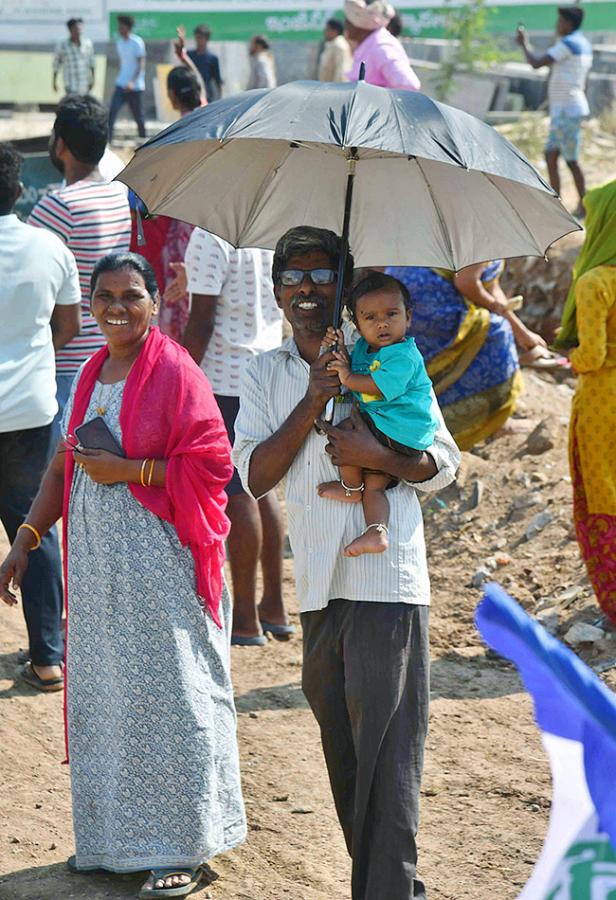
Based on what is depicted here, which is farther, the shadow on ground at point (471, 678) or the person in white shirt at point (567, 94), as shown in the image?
the person in white shirt at point (567, 94)

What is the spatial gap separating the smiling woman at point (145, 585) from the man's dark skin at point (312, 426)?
1.52ft

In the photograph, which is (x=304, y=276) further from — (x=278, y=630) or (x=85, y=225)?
(x=278, y=630)

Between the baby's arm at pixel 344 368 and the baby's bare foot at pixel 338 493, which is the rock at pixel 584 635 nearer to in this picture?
the baby's bare foot at pixel 338 493

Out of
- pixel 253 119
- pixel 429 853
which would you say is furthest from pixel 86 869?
pixel 253 119

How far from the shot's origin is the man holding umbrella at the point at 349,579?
3.32 metres

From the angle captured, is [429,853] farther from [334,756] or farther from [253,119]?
[253,119]

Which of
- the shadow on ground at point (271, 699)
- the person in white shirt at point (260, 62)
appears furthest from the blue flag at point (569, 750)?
the person in white shirt at point (260, 62)

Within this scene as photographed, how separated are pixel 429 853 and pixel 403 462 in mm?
1670

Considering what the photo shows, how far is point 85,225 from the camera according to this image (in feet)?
18.6

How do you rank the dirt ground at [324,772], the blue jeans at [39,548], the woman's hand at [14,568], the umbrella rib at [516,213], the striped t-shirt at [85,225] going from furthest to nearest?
the striped t-shirt at [85,225] → the blue jeans at [39,548] → the dirt ground at [324,772] → the woman's hand at [14,568] → the umbrella rib at [516,213]

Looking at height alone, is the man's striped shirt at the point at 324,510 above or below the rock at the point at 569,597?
above

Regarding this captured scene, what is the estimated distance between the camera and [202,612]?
3914 millimetres

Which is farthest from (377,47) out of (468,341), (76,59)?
(76,59)

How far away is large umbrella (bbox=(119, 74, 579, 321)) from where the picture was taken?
3.22m
